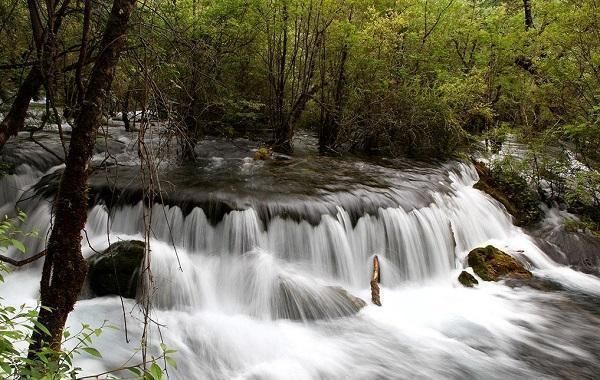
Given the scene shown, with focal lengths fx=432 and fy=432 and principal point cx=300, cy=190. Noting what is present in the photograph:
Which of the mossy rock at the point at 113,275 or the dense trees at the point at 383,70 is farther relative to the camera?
the dense trees at the point at 383,70

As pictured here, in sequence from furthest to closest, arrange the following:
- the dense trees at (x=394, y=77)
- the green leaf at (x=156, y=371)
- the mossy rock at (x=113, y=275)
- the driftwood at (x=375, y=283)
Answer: the dense trees at (x=394, y=77) → the driftwood at (x=375, y=283) → the mossy rock at (x=113, y=275) → the green leaf at (x=156, y=371)

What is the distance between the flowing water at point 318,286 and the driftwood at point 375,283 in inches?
6.2

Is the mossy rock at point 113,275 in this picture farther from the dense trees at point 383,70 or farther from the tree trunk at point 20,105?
the dense trees at point 383,70

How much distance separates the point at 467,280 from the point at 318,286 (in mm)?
2950

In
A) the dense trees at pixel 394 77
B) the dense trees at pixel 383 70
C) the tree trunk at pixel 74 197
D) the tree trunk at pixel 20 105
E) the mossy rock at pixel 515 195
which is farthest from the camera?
the mossy rock at pixel 515 195

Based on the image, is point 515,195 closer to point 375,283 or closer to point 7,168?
point 375,283

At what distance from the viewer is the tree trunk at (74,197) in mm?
2506

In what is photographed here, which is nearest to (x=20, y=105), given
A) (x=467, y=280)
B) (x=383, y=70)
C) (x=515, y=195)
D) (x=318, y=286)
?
(x=318, y=286)

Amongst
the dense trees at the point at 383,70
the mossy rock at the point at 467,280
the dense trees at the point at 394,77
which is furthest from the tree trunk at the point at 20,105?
the mossy rock at the point at 467,280

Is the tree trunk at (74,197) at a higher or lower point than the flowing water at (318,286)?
higher

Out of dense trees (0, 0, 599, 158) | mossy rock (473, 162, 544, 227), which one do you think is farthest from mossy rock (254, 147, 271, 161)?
mossy rock (473, 162, 544, 227)

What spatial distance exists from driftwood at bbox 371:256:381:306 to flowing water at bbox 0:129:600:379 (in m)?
0.16

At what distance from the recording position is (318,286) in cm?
664

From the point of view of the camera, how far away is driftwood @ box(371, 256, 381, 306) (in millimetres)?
6801
